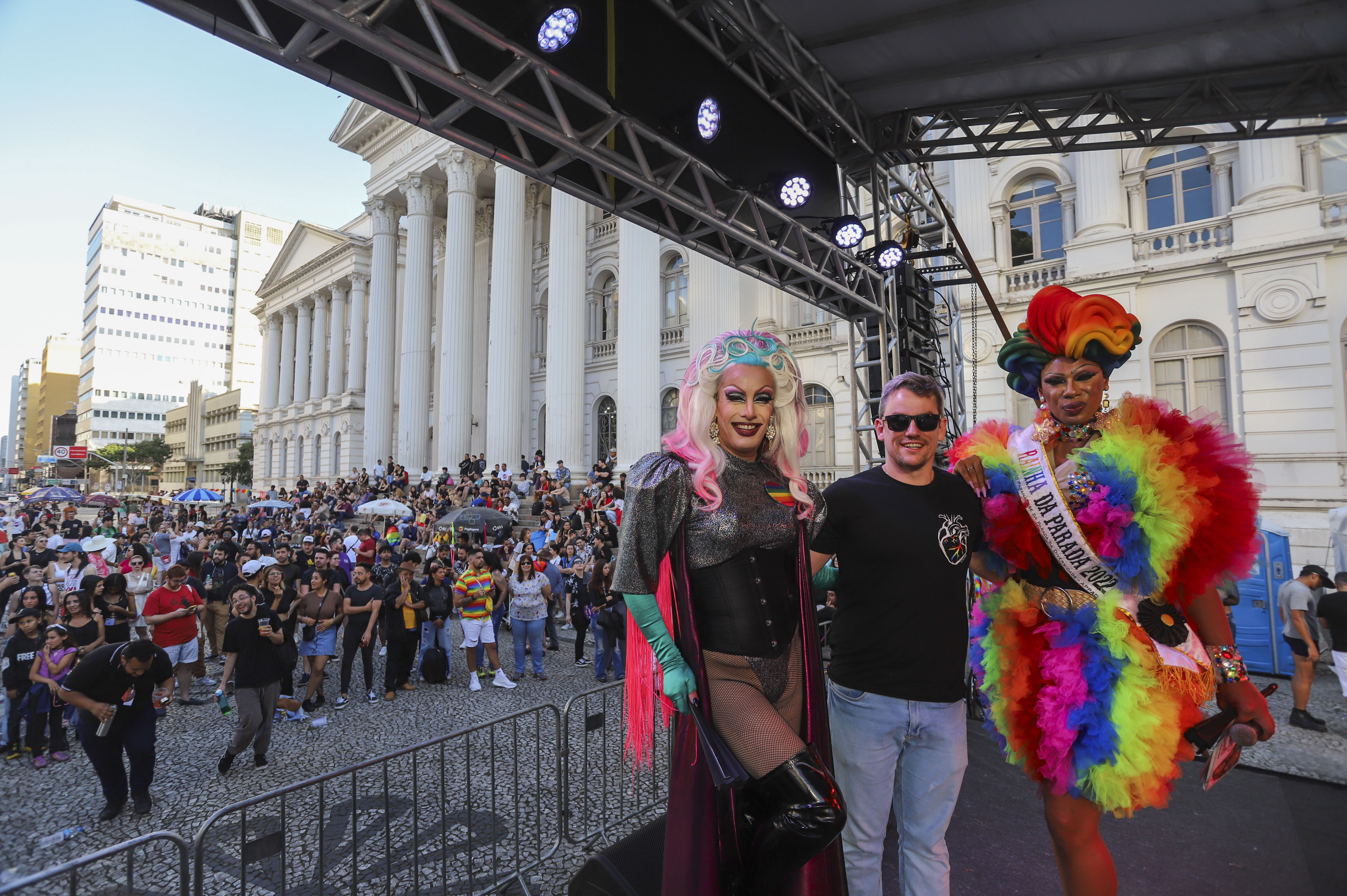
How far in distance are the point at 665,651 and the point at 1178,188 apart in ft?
57.3

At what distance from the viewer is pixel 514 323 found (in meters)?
24.7

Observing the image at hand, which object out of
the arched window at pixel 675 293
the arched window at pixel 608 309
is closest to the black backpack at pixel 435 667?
the arched window at pixel 675 293

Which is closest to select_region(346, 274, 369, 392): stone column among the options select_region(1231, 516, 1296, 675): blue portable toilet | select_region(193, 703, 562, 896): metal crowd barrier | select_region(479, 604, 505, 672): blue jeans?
select_region(479, 604, 505, 672): blue jeans

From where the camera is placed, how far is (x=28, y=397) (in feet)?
427

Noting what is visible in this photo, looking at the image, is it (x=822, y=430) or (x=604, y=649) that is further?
(x=822, y=430)

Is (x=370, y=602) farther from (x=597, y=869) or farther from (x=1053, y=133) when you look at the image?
(x=1053, y=133)

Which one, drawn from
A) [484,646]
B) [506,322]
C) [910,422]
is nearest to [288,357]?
[506,322]

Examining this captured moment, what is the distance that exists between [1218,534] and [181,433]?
9869 cm

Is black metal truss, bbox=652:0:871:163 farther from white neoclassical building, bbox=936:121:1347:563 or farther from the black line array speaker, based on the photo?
the black line array speaker

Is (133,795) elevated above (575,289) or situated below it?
below

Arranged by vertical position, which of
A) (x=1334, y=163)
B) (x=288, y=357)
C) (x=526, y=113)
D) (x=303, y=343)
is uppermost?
(x=303, y=343)

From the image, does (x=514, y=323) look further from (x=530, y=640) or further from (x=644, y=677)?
(x=644, y=677)

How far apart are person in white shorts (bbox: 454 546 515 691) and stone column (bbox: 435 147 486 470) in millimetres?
18040

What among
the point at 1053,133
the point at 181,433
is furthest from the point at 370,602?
the point at 181,433
